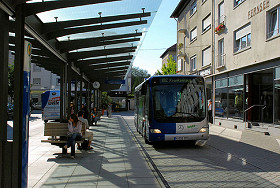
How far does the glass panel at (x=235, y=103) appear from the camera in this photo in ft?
59.8

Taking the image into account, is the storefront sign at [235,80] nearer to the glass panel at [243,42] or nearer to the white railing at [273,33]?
the glass panel at [243,42]

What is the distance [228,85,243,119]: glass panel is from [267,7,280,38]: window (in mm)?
4266

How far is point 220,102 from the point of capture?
70.9ft

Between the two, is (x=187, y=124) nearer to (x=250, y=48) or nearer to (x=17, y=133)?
(x=17, y=133)

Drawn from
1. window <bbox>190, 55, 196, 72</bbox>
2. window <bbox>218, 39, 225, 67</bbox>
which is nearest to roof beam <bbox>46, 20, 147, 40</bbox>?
window <bbox>218, 39, 225, 67</bbox>

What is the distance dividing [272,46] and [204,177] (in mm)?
10049

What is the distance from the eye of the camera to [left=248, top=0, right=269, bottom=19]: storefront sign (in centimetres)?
1500

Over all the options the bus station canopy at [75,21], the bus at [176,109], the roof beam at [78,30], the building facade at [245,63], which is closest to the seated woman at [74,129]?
the bus station canopy at [75,21]

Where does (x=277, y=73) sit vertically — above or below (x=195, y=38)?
below

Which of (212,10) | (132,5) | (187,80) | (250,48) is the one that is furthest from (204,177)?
(212,10)

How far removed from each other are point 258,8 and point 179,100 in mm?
8203

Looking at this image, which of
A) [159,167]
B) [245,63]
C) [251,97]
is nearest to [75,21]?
[159,167]

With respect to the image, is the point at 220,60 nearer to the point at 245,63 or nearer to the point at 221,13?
the point at 221,13

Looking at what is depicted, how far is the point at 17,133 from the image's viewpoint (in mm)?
4609
